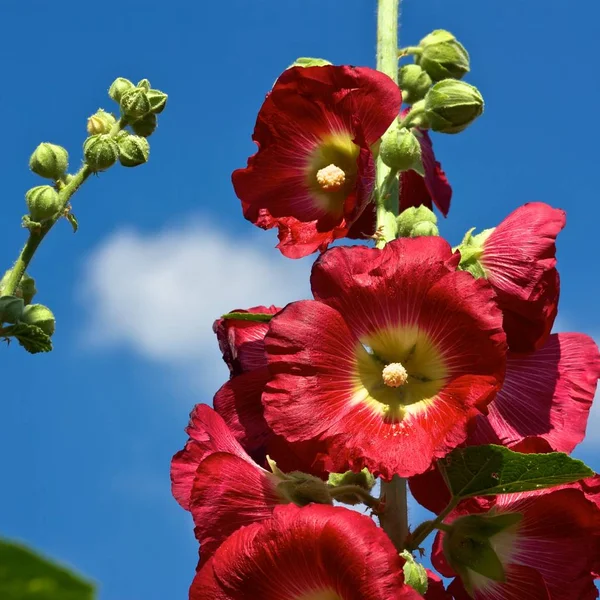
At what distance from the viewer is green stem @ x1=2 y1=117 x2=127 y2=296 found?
7.11 feet

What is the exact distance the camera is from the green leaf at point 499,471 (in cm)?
151

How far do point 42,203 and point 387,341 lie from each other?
1043 millimetres

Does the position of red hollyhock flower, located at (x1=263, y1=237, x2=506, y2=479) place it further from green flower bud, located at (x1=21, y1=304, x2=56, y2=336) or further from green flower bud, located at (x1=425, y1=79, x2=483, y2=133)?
green flower bud, located at (x1=21, y1=304, x2=56, y2=336)

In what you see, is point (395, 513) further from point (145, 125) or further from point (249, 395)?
point (145, 125)

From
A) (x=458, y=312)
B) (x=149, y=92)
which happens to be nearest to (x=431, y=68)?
(x=149, y=92)

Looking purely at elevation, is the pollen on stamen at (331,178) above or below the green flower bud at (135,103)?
below

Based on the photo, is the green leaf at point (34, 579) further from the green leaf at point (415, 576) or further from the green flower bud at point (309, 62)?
the green flower bud at point (309, 62)

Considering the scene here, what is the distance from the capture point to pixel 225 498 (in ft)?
5.42

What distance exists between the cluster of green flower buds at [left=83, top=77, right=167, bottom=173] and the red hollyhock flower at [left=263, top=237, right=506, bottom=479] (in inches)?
36.1

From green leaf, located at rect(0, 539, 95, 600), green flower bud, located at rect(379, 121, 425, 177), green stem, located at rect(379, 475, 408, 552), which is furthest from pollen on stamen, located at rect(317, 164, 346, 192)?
green leaf, located at rect(0, 539, 95, 600)

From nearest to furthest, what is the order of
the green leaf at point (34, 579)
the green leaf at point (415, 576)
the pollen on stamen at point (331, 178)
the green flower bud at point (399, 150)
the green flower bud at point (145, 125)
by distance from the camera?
1. the green leaf at point (34, 579)
2. the green leaf at point (415, 576)
3. the green flower bud at point (399, 150)
4. the pollen on stamen at point (331, 178)
5. the green flower bud at point (145, 125)

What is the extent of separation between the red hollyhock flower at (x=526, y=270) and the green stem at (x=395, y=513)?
1.17 feet

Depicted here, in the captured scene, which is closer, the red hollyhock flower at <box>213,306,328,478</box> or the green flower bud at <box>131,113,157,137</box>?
the red hollyhock flower at <box>213,306,328,478</box>

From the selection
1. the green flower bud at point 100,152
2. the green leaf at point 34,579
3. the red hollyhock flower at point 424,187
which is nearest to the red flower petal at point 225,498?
the red hollyhock flower at point 424,187
